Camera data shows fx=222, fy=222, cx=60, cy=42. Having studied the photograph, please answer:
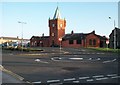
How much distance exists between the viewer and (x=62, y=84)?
11.2 m

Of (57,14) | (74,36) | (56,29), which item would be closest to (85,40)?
(74,36)

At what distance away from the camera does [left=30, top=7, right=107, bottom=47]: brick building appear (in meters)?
81.2

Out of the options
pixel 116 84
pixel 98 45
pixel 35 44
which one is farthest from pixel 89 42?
pixel 116 84

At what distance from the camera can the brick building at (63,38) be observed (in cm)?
8125

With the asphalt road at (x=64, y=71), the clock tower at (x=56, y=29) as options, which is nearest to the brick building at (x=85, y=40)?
the clock tower at (x=56, y=29)

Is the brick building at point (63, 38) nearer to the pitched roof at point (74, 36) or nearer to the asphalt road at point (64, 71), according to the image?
the pitched roof at point (74, 36)

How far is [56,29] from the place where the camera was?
89.9m

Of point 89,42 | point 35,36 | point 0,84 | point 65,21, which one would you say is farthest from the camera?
point 35,36

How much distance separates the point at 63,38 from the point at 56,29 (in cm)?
484

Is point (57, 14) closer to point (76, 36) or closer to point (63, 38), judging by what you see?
point (63, 38)

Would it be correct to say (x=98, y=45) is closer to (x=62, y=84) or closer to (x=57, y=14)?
(x=57, y=14)

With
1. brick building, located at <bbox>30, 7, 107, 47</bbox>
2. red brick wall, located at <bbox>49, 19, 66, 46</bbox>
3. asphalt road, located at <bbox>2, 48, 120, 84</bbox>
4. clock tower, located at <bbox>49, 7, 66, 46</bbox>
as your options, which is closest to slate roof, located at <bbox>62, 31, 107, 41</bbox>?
brick building, located at <bbox>30, 7, 107, 47</bbox>

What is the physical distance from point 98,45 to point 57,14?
2294 cm

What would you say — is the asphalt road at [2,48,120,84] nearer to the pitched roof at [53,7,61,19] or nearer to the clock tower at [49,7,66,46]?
the clock tower at [49,7,66,46]
